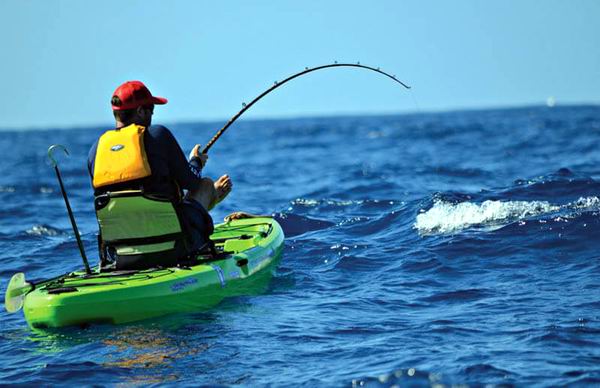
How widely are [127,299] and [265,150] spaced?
2746cm

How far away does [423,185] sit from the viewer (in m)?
16.8

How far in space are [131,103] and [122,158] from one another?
482 millimetres

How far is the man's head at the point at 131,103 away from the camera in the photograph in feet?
24.6

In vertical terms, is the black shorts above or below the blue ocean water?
above

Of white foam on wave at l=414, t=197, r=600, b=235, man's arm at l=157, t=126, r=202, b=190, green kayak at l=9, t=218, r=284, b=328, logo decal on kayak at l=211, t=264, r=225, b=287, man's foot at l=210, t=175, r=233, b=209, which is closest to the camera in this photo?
green kayak at l=9, t=218, r=284, b=328

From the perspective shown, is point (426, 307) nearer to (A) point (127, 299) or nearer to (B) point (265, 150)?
(A) point (127, 299)

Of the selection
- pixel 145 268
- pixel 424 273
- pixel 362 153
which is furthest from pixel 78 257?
pixel 362 153

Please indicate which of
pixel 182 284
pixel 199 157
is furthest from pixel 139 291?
pixel 199 157

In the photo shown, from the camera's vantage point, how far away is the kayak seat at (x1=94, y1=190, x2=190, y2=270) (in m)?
Result: 7.44

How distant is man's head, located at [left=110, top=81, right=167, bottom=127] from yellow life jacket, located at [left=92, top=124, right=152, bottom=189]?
0.14m

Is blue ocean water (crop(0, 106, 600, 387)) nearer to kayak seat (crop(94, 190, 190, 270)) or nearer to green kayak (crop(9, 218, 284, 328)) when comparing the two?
green kayak (crop(9, 218, 284, 328))

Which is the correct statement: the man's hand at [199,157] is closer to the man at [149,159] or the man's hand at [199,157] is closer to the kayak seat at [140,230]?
the man at [149,159]

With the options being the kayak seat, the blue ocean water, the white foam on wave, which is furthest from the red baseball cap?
the white foam on wave

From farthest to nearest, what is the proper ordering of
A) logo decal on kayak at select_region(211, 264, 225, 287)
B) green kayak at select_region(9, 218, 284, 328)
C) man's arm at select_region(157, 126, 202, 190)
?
logo decal on kayak at select_region(211, 264, 225, 287) < man's arm at select_region(157, 126, 202, 190) < green kayak at select_region(9, 218, 284, 328)
